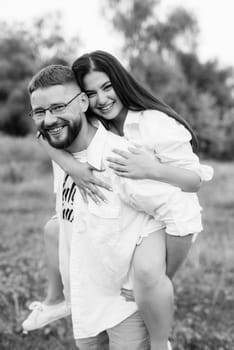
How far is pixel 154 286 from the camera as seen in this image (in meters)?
2.26

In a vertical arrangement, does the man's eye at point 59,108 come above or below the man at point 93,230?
above

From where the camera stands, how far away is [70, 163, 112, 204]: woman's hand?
93.7 inches

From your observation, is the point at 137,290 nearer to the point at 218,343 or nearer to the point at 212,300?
the point at 218,343

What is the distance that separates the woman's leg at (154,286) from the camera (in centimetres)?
226

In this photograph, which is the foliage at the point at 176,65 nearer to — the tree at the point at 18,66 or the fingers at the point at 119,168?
the tree at the point at 18,66

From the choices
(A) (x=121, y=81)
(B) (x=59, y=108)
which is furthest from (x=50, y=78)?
(A) (x=121, y=81)

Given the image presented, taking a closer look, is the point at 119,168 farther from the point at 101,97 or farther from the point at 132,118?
the point at 101,97

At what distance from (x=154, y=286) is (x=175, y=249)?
0.68ft

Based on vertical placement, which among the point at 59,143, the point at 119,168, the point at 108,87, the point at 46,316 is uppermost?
the point at 108,87

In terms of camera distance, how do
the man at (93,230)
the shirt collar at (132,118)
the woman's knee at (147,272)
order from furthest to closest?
the shirt collar at (132,118)
the man at (93,230)
the woman's knee at (147,272)

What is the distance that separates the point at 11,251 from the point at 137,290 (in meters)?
4.02


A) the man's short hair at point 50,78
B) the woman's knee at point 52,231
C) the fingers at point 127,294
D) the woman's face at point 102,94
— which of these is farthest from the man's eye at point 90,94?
the fingers at point 127,294

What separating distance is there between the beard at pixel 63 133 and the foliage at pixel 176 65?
26.1m

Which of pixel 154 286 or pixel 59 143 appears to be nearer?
pixel 154 286
